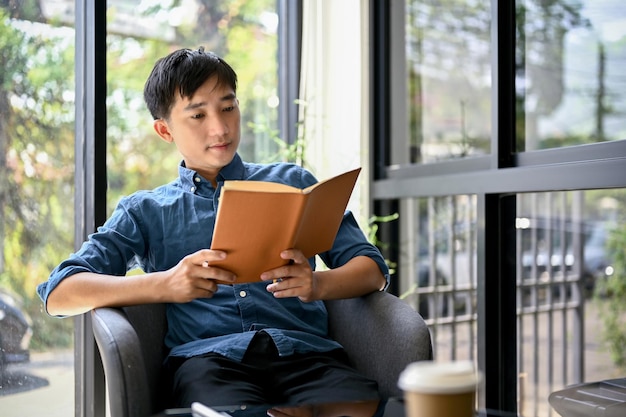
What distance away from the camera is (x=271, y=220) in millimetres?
1513

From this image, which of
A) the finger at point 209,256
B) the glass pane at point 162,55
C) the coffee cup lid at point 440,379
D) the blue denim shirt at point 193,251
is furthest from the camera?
the glass pane at point 162,55

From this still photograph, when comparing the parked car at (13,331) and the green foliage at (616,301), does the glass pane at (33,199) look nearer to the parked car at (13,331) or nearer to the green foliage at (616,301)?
the parked car at (13,331)

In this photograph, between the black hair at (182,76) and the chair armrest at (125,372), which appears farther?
the black hair at (182,76)

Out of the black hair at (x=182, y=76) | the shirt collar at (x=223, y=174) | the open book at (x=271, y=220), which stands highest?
the black hair at (x=182, y=76)

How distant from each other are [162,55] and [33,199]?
73 cm

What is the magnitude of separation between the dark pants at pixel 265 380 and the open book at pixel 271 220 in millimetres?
189

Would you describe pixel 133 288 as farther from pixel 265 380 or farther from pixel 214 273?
pixel 265 380

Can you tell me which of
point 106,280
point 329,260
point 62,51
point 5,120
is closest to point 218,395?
point 106,280

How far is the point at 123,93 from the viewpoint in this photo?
256 cm

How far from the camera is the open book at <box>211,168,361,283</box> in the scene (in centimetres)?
146

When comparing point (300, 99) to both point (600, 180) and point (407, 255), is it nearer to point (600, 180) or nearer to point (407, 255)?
point (407, 255)

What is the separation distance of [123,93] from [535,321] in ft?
5.20

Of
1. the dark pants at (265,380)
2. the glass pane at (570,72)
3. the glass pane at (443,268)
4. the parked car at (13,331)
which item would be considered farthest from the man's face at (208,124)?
the glass pane at (443,268)

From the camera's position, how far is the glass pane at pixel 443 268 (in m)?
2.73
